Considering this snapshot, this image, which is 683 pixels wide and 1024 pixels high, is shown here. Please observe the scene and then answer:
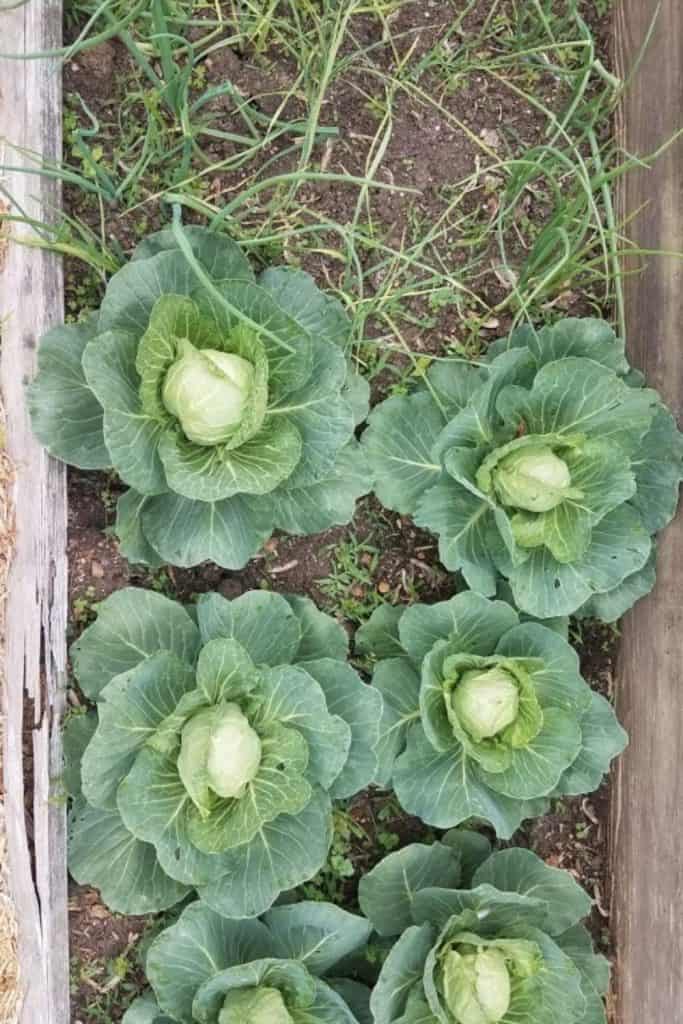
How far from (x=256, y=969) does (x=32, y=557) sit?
3.33 feet

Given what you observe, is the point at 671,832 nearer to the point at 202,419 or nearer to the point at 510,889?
the point at 510,889

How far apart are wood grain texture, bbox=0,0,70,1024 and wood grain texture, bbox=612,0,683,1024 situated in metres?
1.41

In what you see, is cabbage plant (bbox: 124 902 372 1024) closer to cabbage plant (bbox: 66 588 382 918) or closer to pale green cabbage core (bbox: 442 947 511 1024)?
cabbage plant (bbox: 66 588 382 918)

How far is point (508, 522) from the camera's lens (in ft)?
7.34

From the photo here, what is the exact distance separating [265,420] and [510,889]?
4.23 ft

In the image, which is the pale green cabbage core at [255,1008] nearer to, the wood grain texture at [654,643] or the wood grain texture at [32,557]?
the wood grain texture at [32,557]

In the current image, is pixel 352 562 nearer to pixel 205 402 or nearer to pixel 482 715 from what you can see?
pixel 482 715

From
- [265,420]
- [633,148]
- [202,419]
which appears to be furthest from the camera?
[633,148]

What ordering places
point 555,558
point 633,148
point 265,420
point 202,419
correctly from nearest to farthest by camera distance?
1. point 202,419
2. point 265,420
3. point 555,558
4. point 633,148

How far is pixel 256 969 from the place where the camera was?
6.92ft

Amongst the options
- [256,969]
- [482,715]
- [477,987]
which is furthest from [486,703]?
[256,969]

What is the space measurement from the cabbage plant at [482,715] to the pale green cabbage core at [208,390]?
696mm

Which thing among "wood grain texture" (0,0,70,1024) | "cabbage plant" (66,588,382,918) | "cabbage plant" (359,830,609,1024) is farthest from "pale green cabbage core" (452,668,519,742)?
"wood grain texture" (0,0,70,1024)

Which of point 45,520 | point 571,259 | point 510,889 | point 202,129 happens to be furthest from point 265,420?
point 510,889
